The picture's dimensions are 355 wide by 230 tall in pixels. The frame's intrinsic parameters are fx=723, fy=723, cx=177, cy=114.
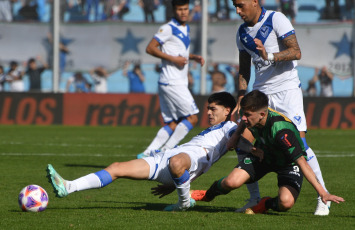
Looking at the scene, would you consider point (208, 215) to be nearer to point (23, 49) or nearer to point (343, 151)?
point (343, 151)

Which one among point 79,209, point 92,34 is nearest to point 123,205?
point 79,209

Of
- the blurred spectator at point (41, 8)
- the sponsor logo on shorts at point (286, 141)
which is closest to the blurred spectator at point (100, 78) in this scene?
the blurred spectator at point (41, 8)

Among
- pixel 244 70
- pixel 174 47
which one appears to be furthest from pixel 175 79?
pixel 244 70

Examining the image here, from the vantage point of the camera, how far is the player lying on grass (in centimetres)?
617

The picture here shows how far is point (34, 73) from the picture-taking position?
23.0 meters

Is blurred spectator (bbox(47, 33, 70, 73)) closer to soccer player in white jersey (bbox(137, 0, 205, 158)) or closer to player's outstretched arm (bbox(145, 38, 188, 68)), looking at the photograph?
soccer player in white jersey (bbox(137, 0, 205, 158))

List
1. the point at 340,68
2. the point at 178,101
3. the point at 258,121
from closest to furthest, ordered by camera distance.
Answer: the point at 258,121
the point at 178,101
the point at 340,68

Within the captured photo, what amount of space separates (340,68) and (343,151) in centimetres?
897

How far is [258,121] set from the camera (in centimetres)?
628

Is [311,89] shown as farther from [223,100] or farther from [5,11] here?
[223,100]

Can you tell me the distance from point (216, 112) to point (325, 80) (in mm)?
15120

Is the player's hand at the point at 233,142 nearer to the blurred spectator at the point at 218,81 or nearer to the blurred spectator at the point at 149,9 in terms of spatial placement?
the blurred spectator at the point at 218,81

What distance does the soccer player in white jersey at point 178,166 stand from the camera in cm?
636

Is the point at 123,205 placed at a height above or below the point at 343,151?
above
